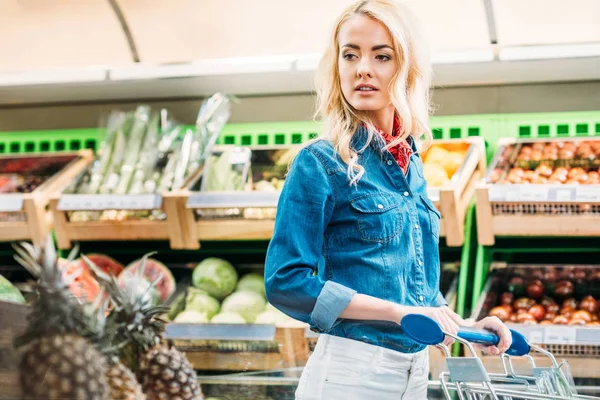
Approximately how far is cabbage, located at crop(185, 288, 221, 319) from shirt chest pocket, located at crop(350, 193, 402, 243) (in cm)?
190

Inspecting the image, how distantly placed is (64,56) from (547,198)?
2073 millimetres

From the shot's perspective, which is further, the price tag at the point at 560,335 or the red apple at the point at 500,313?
the red apple at the point at 500,313

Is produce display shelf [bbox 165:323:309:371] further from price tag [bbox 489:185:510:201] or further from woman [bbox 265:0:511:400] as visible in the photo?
woman [bbox 265:0:511:400]

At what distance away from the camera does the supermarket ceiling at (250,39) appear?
3.38 metres

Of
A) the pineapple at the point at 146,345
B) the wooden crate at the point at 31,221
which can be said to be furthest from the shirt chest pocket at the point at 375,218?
the wooden crate at the point at 31,221

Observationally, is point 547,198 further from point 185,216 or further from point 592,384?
point 185,216

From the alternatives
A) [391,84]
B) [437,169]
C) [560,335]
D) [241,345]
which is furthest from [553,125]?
[391,84]

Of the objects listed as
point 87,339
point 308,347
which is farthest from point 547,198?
point 87,339

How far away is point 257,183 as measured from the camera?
12.1 ft

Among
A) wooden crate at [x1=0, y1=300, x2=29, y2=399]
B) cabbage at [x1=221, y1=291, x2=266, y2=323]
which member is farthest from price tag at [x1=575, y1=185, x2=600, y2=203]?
Result: wooden crate at [x1=0, y1=300, x2=29, y2=399]

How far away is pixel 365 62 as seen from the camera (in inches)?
70.5

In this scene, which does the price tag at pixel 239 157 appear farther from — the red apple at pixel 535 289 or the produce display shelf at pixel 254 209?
the red apple at pixel 535 289

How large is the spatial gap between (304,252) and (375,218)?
0.54 feet

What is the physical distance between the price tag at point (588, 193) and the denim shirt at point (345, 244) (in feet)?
4.84
